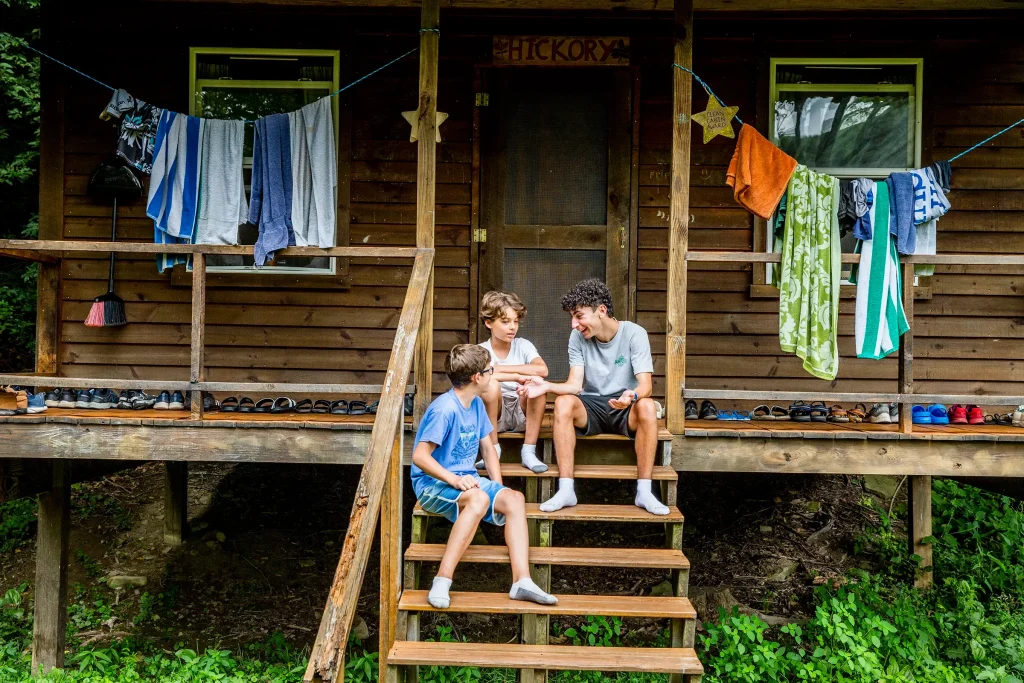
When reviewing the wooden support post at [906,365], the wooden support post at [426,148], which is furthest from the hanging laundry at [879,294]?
the wooden support post at [426,148]

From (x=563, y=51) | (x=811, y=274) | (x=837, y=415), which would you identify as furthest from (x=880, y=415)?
(x=563, y=51)

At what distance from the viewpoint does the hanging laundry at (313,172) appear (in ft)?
16.8

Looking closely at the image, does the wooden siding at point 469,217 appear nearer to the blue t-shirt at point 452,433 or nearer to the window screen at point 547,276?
the window screen at point 547,276

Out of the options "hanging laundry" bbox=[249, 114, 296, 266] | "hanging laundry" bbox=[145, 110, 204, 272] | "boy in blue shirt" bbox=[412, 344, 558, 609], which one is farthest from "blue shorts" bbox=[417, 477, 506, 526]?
"hanging laundry" bbox=[145, 110, 204, 272]

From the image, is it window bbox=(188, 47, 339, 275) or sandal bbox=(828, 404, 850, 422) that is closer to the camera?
sandal bbox=(828, 404, 850, 422)

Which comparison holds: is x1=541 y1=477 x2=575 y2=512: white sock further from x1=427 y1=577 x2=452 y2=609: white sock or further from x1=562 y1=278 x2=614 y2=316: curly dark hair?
x1=562 y1=278 x2=614 y2=316: curly dark hair

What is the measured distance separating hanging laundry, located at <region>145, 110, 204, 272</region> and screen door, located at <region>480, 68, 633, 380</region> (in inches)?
81.1

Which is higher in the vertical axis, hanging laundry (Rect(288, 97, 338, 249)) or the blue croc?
hanging laundry (Rect(288, 97, 338, 249))

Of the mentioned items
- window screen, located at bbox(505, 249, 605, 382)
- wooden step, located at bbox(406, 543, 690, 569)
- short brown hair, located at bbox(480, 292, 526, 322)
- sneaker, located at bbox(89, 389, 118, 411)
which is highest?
window screen, located at bbox(505, 249, 605, 382)

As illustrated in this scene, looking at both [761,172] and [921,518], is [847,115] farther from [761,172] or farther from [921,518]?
[921,518]

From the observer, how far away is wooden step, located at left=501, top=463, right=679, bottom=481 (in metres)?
3.84

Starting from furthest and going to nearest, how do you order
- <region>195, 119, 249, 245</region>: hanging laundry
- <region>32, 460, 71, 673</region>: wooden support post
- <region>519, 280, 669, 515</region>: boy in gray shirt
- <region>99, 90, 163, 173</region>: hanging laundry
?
<region>195, 119, 249, 245</region>: hanging laundry, <region>32, 460, 71, 673</region>: wooden support post, <region>99, 90, 163, 173</region>: hanging laundry, <region>519, 280, 669, 515</region>: boy in gray shirt

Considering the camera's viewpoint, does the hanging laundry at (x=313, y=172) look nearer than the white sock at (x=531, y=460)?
No

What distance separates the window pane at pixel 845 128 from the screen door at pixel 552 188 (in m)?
1.27
